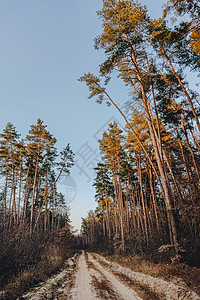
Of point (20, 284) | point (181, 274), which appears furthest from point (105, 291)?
point (20, 284)

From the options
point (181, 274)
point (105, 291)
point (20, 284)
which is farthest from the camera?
point (20, 284)

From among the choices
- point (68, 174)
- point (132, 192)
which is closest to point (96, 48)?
point (68, 174)

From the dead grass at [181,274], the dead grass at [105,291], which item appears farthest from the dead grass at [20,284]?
the dead grass at [181,274]

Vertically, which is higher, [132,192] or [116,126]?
[116,126]

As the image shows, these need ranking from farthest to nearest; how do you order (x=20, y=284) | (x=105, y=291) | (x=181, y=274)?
(x=20, y=284)
(x=181, y=274)
(x=105, y=291)

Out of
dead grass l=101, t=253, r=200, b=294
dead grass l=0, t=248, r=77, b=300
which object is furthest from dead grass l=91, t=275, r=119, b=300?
dead grass l=0, t=248, r=77, b=300

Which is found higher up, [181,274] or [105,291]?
[181,274]

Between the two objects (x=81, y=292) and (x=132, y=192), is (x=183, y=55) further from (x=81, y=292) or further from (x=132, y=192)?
(x=132, y=192)

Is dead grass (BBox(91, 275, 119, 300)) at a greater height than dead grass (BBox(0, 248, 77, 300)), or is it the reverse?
dead grass (BBox(0, 248, 77, 300))

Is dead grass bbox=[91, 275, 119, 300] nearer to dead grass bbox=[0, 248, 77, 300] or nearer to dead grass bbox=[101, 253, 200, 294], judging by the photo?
dead grass bbox=[101, 253, 200, 294]

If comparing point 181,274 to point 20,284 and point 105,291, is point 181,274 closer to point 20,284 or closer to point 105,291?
point 105,291

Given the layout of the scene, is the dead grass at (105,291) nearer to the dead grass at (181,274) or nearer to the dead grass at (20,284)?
the dead grass at (181,274)

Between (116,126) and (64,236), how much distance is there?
721 inches

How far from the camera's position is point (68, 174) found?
816 inches
